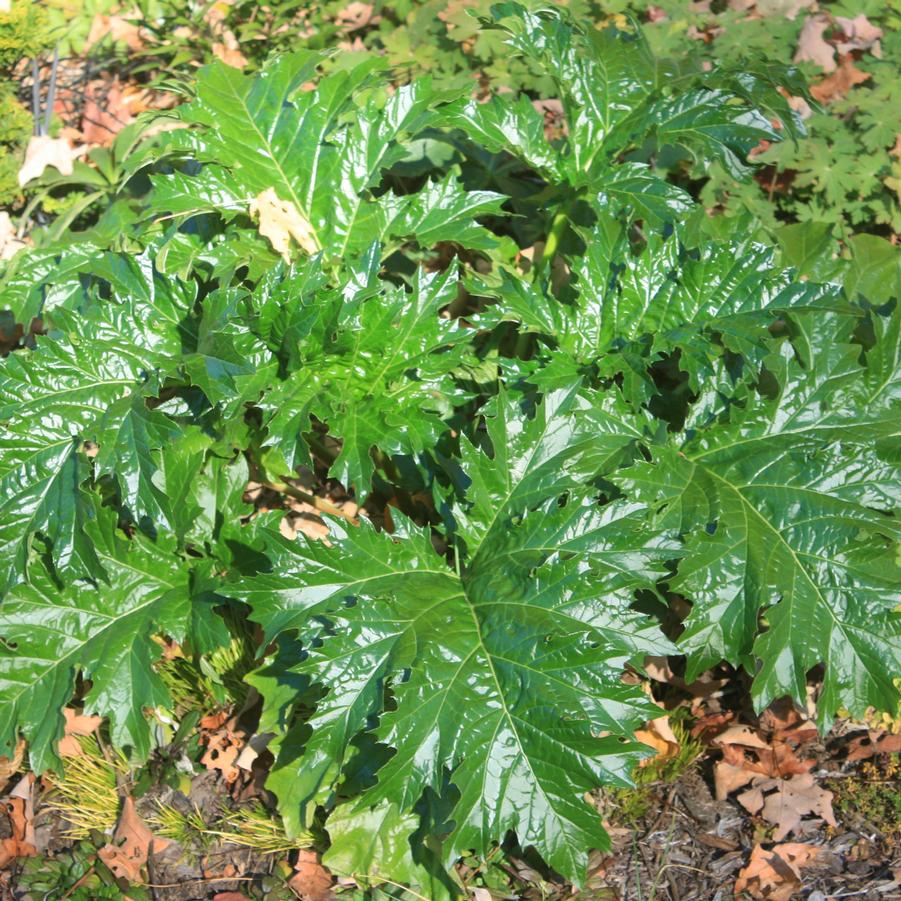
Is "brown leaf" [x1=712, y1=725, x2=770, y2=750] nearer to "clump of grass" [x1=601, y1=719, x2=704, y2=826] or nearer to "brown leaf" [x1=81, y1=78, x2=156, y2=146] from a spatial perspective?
"clump of grass" [x1=601, y1=719, x2=704, y2=826]

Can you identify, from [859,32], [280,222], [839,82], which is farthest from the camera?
[859,32]

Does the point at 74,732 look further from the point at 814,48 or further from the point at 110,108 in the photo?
the point at 814,48

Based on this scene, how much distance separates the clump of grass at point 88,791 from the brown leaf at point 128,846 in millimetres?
54

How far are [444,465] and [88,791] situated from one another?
135 cm

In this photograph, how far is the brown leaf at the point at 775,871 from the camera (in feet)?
8.39

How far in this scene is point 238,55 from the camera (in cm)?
431

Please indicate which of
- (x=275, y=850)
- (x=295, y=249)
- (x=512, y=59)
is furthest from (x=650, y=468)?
(x=512, y=59)

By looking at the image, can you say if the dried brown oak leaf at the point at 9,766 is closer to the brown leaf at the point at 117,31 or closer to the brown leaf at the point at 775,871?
the brown leaf at the point at 775,871

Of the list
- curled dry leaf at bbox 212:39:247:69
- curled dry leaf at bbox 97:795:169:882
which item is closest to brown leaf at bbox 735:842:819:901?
curled dry leaf at bbox 97:795:169:882

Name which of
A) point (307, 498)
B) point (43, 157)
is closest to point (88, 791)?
point (307, 498)

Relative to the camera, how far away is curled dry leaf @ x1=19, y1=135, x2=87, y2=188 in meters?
3.96

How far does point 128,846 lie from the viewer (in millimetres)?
2736

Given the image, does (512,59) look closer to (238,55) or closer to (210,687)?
(238,55)

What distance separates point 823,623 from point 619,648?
53cm
